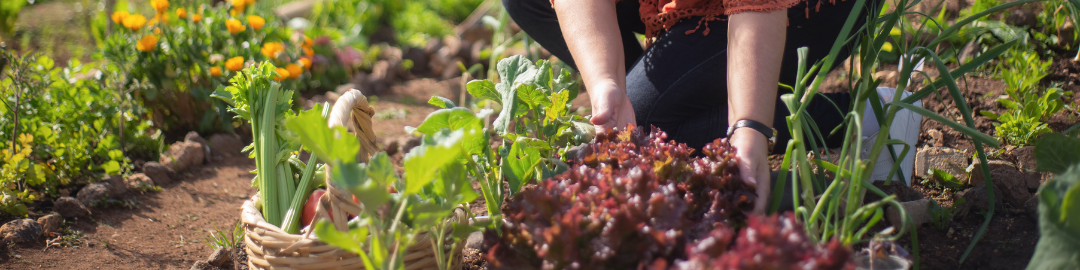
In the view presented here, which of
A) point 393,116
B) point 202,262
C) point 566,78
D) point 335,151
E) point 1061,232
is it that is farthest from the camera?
point 393,116

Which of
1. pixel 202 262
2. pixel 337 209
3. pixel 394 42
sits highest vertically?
pixel 394 42

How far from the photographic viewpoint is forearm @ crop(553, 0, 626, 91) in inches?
60.4

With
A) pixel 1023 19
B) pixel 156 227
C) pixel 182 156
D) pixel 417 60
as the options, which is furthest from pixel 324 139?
pixel 417 60

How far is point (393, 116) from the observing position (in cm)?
302

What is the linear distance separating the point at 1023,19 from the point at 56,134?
128 inches

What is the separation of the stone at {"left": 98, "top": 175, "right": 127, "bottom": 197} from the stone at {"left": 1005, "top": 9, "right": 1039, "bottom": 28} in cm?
304

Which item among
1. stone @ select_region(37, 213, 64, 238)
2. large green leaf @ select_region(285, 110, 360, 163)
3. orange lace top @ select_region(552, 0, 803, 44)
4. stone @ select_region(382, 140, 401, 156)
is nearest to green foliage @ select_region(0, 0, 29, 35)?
stone @ select_region(37, 213, 64, 238)

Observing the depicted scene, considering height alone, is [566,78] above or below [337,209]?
above

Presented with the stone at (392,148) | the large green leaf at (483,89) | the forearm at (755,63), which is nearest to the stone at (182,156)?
the stone at (392,148)

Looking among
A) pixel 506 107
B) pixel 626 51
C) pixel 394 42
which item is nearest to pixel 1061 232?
pixel 506 107

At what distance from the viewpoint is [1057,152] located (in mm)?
1038

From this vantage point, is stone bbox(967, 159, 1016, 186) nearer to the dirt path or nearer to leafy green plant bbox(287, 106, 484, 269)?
leafy green plant bbox(287, 106, 484, 269)

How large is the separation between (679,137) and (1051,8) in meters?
1.46

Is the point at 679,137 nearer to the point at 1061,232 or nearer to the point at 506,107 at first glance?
the point at 506,107
